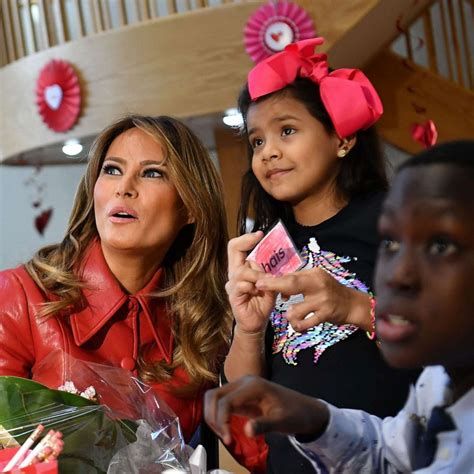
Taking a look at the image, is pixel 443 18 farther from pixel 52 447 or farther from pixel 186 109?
pixel 52 447

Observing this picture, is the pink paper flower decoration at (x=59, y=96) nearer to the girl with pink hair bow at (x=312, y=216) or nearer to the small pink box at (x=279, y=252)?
the girl with pink hair bow at (x=312, y=216)

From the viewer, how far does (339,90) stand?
106 centimetres

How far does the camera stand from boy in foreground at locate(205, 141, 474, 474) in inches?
14.8

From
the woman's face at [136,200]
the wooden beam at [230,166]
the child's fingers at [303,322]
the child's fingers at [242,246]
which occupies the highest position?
the child's fingers at [242,246]

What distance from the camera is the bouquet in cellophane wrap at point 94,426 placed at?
76cm

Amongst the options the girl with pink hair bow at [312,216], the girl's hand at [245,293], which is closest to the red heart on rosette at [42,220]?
the girl with pink hair bow at [312,216]

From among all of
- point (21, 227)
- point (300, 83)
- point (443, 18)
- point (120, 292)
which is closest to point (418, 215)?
point (300, 83)

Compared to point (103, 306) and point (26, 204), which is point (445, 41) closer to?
point (26, 204)

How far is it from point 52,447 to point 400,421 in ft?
1.14

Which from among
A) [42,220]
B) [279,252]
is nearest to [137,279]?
[279,252]

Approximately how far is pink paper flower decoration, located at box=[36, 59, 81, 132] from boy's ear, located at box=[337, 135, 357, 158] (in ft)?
8.96

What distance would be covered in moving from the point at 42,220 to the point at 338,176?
12.7 ft

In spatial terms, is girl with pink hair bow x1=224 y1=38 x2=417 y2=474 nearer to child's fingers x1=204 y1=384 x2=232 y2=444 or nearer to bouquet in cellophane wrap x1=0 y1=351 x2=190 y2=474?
bouquet in cellophane wrap x1=0 y1=351 x2=190 y2=474

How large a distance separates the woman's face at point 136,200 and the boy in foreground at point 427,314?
0.82m
